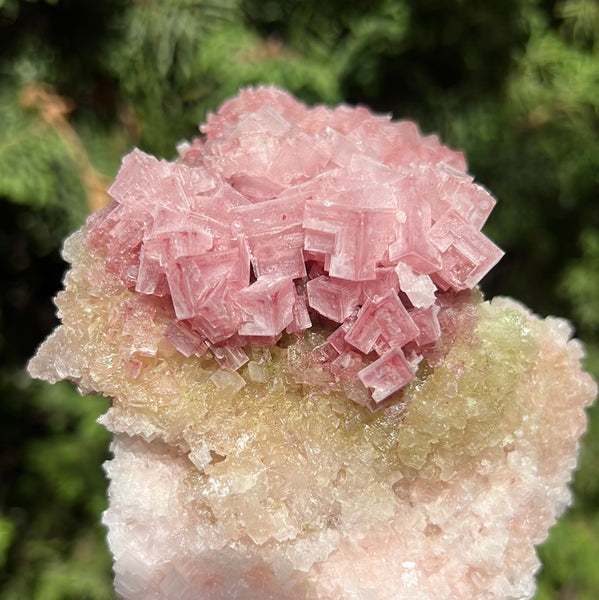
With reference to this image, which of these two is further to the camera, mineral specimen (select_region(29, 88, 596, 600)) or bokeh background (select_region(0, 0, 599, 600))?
bokeh background (select_region(0, 0, 599, 600))

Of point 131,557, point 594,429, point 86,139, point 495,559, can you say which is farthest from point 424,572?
point 86,139

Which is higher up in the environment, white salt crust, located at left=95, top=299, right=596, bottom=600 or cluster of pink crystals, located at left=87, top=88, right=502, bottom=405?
cluster of pink crystals, located at left=87, top=88, right=502, bottom=405

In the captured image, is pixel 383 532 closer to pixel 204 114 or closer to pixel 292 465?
pixel 292 465

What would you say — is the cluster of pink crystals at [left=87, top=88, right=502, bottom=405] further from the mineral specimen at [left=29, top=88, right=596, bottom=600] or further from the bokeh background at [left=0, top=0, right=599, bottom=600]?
the bokeh background at [left=0, top=0, right=599, bottom=600]

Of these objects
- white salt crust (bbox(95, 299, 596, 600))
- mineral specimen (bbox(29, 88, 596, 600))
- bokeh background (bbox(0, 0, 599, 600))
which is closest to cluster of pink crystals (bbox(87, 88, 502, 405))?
mineral specimen (bbox(29, 88, 596, 600))

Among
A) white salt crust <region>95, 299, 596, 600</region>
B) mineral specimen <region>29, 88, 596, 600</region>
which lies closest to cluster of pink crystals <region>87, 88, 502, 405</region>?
mineral specimen <region>29, 88, 596, 600</region>

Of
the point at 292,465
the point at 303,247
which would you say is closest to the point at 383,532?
the point at 292,465

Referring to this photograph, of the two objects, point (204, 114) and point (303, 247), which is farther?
point (204, 114)

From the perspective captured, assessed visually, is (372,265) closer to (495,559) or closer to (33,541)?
(495,559)
